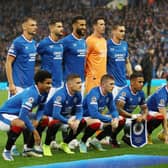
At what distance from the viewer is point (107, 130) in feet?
34.0

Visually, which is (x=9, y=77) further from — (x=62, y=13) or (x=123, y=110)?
(x=62, y=13)

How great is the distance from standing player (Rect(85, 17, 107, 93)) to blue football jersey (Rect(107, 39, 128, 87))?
0.29ft

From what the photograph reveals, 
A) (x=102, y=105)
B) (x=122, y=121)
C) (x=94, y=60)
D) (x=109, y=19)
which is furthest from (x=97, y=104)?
(x=109, y=19)

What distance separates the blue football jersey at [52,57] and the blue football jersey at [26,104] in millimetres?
1425

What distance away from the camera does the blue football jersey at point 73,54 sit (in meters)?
10.9

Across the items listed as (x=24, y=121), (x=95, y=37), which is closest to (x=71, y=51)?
(x=95, y=37)

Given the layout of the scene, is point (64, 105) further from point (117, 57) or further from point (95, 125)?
point (117, 57)

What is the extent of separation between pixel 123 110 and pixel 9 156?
2265 millimetres

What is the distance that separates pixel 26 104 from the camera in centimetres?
894

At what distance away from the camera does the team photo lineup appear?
920 cm

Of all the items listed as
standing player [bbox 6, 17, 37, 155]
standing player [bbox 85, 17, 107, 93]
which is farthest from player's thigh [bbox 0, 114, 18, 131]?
standing player [bbox 85, 17, 107, 93]

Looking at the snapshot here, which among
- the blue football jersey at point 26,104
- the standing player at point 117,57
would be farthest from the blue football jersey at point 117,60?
the blue football jersey at point 26,104

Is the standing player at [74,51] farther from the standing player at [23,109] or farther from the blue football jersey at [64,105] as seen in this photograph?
→ the standing player at [23,109]

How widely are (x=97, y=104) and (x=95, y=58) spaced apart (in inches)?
66.3
